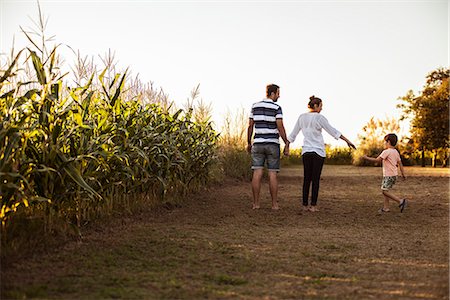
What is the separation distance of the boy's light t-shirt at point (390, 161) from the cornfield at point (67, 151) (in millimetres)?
2844

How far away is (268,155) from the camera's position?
729 cm

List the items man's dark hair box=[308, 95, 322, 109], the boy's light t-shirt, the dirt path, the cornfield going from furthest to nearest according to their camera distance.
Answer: the boy's light t-shirt
man's dark hair box=[308, 95, 322, 109]
the cornfield
the dirt path

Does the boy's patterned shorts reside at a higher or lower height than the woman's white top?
lower

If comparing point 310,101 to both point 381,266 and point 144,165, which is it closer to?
point 144,165

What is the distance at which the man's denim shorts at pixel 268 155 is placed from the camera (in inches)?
285

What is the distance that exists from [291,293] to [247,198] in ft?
17.3

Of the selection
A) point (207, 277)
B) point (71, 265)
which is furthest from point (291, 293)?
point (71, 265)

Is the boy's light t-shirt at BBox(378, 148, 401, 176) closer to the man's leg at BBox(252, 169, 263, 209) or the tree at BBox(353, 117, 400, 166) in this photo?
the man's leg at BBox(252, 169, 263, 209)

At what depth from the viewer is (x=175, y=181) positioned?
743cm

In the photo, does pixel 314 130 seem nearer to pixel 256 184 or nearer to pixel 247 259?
pixel 256 184

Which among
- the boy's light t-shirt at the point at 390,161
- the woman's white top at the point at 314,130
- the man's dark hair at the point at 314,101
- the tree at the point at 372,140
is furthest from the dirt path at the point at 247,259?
the tree at the point at 372,140

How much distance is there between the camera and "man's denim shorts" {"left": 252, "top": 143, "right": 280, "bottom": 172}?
285 inches

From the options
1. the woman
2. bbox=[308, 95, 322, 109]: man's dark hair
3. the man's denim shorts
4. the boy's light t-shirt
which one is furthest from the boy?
the man's denim shorts

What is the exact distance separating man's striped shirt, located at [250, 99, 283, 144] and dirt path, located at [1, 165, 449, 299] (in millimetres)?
979
